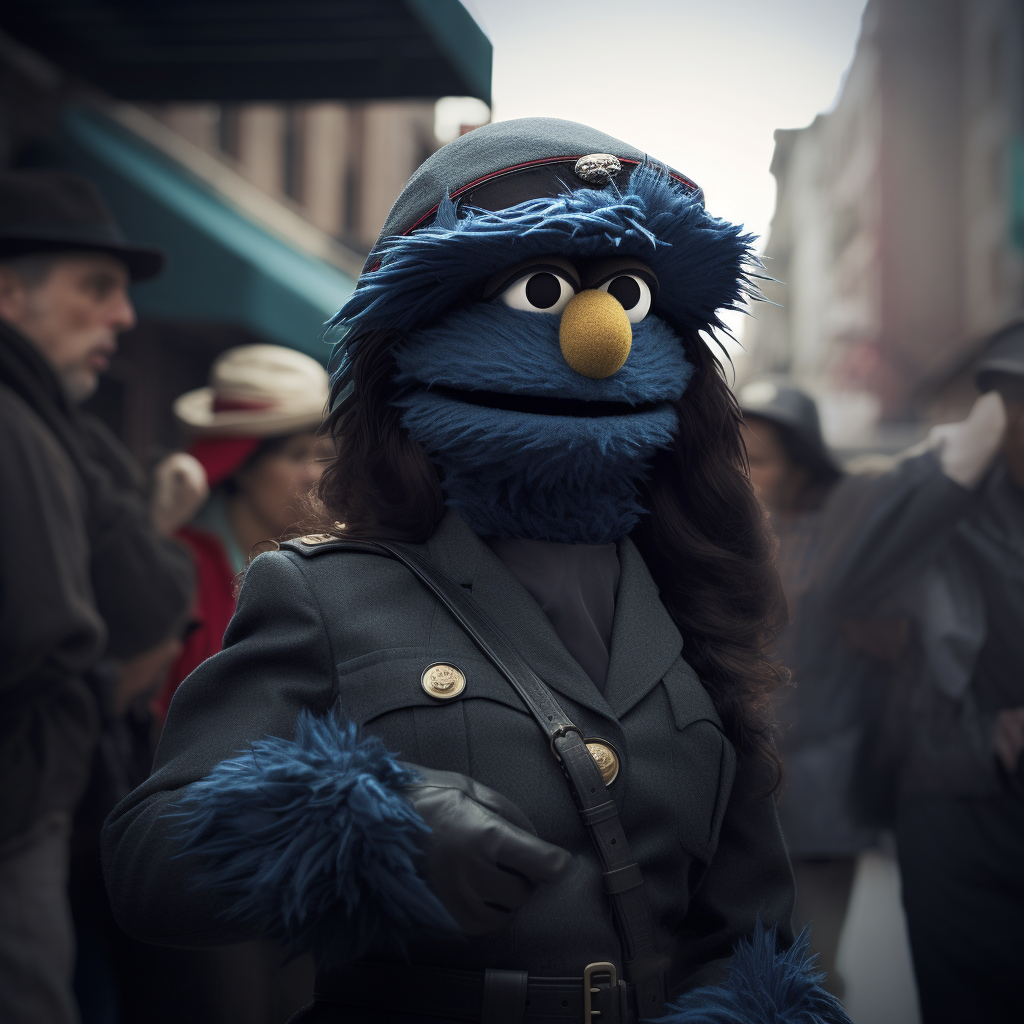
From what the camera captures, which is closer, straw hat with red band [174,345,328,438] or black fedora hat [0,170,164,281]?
Result: black fedora hat [0,170,164,281]

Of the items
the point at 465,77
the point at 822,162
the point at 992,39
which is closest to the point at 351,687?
the point at 465,77

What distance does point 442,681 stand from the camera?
5.12ft

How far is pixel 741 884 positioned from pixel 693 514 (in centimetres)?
63

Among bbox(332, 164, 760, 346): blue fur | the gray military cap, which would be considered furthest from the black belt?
the gray military cap

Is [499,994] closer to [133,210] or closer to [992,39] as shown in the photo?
[133,210]

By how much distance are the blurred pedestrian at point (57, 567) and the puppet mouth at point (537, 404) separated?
1978 mm

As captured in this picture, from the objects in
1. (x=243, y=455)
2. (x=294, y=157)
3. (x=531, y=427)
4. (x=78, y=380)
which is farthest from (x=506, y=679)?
(x=294, y=157)

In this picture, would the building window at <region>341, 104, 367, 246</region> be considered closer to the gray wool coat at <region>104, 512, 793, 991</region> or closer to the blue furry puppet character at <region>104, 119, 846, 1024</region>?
the blue furry puppet character at <region>104, 119, 846, 1024</region>

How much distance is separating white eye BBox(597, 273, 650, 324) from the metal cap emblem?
0.52 feet

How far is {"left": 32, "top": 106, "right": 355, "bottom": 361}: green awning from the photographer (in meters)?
5.60

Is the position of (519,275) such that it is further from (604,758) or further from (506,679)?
(604,758)

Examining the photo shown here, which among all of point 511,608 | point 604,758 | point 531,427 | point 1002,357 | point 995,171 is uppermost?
point 531,427

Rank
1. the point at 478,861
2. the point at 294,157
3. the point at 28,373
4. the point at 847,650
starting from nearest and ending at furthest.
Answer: the point at 478,861 < the point at 28,373 < the point at 847,650 < the point at 294,157

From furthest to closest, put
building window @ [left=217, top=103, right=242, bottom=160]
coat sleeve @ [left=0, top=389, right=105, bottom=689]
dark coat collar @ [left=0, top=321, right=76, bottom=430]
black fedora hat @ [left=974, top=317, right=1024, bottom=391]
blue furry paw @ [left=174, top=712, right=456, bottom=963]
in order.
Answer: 1. building window @ [left=217, top=103, right=242, bottom=160]
2. black fedora hat @ [left=974, top=317, right=1024, bottom=391]
3. dark coat collar @ [left=0, top=321, right=76, bottom=430]
4. coat sleeve @ [left=0, top=389, right=105, bottom=689]
5. blue furry paw @ [left=174, top=712, right=456, bottom=963]
